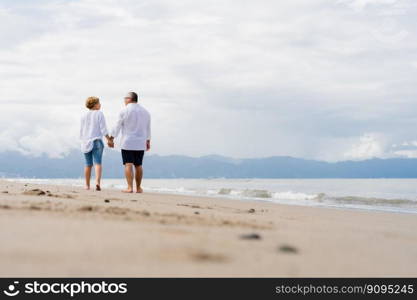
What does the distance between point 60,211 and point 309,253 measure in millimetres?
2617

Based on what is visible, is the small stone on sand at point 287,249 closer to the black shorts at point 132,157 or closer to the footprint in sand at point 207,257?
the footprint in sand at point 207,257

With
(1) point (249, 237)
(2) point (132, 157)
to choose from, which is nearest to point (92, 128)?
(2) point (132, 157)

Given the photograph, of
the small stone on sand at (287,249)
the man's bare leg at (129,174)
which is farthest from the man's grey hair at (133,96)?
the small stone on sand at (287,249)

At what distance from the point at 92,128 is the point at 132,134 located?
919mm

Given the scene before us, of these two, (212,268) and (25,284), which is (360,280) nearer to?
(212,268)

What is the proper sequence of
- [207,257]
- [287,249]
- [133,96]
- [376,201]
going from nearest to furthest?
[207,257] < [287,249] < [133,96] < [376,201]

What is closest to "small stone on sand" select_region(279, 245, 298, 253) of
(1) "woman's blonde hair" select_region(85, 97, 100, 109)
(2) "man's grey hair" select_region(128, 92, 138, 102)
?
(2) "man's grey hair" select_region(128, 92, 138, 102)

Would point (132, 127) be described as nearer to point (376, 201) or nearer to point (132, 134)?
point (132, 134)

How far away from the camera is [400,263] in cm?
361

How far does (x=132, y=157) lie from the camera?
11.7m

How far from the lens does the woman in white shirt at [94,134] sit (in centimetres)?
1173

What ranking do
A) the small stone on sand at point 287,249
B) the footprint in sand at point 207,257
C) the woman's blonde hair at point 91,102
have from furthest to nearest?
the woman's blonde hair at point 91,102 < the small stone on sand at point 287,249 < the footprint in sand at point 207,257

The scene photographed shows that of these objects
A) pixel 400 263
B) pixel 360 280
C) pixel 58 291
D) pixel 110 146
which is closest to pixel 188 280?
pixel 58 291

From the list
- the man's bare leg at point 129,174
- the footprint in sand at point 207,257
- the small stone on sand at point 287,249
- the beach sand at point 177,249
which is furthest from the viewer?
the man's bare leg at point 129,174
